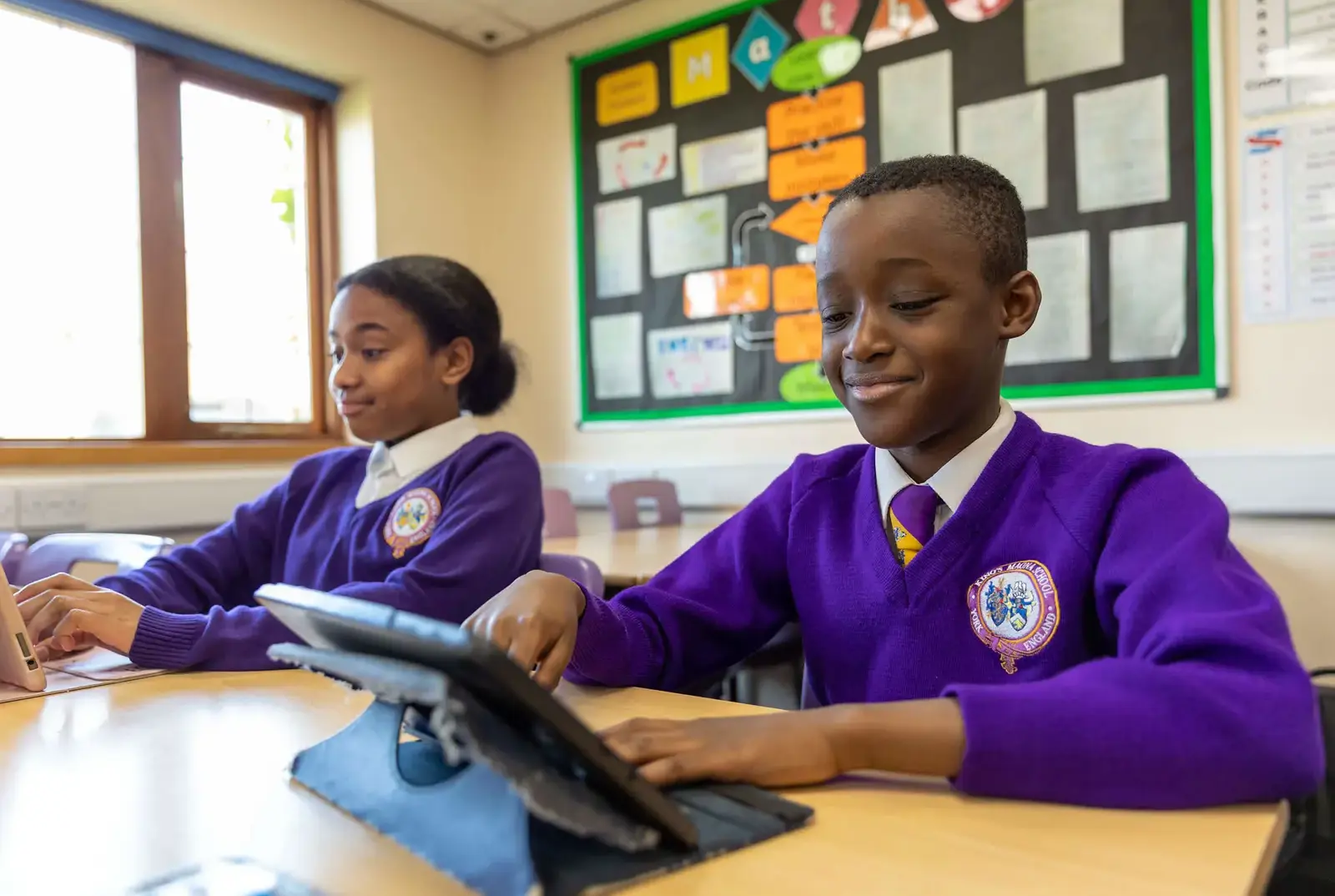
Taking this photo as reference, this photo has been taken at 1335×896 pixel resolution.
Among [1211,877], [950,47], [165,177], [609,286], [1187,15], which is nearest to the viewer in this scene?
[1211,877]

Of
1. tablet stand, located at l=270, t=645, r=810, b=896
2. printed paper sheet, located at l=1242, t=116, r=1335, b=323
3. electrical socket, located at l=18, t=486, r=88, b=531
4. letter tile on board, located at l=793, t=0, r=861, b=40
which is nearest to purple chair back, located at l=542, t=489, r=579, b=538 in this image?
electrical socket, located at l=18, t=486, r=88, b=531

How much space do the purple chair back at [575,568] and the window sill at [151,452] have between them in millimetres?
1769

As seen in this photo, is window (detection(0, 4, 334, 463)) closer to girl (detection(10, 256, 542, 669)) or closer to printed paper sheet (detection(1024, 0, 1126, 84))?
girl (detection(10, 256, 542, 669))

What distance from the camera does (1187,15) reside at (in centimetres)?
228

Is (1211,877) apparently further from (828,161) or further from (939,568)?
(828,161)

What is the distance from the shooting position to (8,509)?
229 centimetres

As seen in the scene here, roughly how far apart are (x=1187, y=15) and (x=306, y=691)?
97.7 inches

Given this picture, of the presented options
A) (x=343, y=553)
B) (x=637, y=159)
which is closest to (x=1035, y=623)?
(x=343, y=553)

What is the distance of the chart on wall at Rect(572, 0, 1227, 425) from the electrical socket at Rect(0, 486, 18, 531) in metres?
1.77

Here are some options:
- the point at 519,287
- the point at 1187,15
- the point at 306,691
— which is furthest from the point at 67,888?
the point at 519,287

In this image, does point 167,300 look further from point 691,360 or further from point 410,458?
point 410,458

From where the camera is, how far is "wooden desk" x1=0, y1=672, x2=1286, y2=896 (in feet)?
1.56

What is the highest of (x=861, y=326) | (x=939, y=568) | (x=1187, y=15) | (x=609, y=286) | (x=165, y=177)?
(x=1187, y=15)

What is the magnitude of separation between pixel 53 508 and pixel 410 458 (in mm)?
1519
